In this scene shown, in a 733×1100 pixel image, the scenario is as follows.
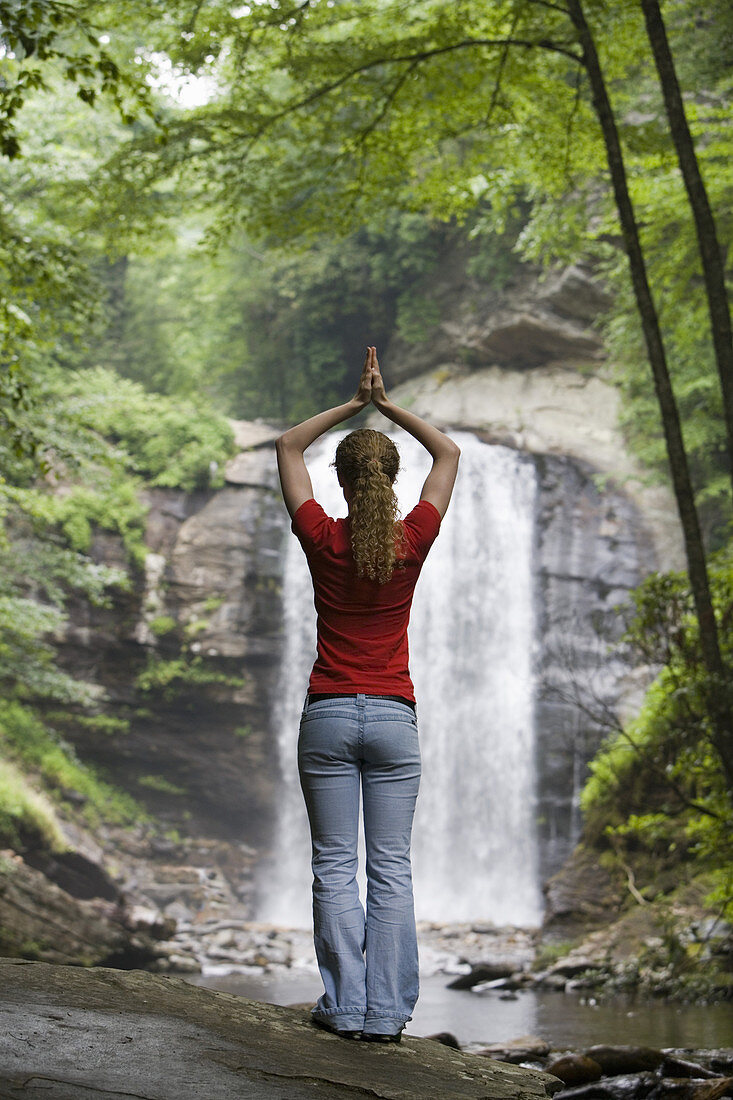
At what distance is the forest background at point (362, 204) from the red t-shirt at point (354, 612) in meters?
3.24

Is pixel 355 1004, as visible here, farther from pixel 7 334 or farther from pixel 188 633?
pixel 188 633

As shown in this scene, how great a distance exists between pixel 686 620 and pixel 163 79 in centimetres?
603

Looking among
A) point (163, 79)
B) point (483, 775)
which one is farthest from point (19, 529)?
point (163, 79)

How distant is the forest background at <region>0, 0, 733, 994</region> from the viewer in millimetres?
7160

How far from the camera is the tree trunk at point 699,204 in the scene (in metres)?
6.84

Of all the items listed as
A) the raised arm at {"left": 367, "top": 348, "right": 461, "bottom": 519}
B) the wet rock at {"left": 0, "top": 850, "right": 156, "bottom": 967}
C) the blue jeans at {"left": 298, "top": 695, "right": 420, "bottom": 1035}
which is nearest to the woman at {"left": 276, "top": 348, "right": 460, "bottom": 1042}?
the blue jeans at {"left": 298, "top": 695, "right": 420, "bottom": 1035}

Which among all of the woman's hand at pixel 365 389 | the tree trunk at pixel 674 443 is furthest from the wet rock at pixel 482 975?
the woman's hand at pixel 365 389

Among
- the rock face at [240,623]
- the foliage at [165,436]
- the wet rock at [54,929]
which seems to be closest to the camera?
the wet rock at [54,929]

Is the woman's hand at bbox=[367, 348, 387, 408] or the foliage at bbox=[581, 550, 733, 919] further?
the foliage at bbox=[581, 550, 733, 919]

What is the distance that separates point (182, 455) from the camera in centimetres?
2194

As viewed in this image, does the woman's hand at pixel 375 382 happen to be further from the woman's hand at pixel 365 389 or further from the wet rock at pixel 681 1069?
the wet rock at pixel 681 1069

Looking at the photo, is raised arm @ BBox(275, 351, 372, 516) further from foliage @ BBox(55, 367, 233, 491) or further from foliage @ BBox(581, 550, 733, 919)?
foliage @ BBox(55, 367, 233, 491)

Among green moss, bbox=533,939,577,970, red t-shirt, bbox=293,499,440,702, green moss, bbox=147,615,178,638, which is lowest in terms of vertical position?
green moss, bbox=533,939,577,970

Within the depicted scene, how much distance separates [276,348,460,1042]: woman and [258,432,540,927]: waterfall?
15981mm
